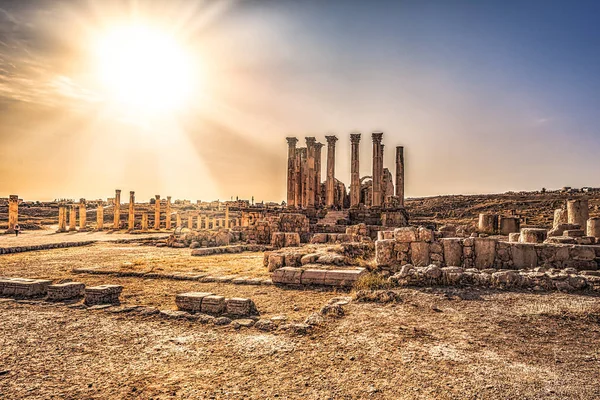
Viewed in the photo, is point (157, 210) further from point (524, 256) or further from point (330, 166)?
point (524, 256)

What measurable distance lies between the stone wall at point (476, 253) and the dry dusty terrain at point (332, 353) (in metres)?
2.39

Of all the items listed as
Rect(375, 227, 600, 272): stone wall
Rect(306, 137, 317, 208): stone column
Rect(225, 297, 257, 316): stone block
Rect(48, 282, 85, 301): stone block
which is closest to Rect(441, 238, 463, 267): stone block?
Rect(375, 227, 600, 272): stone wall

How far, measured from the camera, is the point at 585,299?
732cm

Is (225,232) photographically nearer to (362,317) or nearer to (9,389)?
(362,317)

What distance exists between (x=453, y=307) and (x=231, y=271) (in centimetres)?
728

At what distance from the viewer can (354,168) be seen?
3206 cm

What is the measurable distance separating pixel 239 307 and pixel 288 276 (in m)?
3.29

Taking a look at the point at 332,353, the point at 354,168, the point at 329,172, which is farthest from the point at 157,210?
the point at 332,353

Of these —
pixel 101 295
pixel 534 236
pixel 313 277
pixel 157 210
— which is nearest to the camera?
pixel 101 295

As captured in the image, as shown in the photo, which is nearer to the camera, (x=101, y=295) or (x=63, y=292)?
(x=101, y=295)

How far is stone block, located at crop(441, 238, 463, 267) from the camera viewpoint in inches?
410

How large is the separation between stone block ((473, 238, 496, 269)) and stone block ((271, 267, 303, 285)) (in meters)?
4.76

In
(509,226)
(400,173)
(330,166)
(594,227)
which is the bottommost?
(509,226)

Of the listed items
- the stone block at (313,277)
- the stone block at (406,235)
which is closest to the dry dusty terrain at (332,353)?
the stone block at (313,277)
